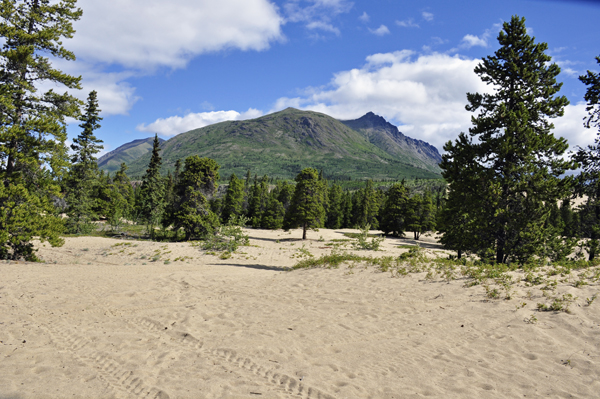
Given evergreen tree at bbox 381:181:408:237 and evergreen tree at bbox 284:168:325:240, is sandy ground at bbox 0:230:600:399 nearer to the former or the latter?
evergreen tree at bbox 284:168:325:240

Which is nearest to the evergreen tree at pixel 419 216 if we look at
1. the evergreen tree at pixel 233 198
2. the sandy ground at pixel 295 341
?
the evergreen tree at pixel 233 198

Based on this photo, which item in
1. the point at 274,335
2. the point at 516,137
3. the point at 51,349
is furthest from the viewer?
the point at 516,137

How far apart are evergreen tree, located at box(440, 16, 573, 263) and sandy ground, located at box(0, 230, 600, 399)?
5.28 meters

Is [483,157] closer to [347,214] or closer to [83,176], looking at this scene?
[83,176]

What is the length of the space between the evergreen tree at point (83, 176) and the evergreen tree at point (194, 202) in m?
12.6

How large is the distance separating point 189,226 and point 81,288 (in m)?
19.4

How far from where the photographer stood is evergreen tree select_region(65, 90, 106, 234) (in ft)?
112

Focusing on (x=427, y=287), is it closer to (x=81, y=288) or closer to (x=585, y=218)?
(x=81, y=288)

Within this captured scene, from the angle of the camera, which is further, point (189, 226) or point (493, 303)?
point (189, 226)

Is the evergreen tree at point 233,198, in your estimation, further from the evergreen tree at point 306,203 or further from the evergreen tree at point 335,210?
the evergreen tree at point 335,210

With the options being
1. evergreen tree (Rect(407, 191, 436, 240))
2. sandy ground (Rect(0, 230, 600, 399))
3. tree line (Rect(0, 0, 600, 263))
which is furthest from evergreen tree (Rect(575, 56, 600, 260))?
evergreen tree (Rect(407, 191, 436, 240))

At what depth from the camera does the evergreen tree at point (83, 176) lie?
34.2 metres

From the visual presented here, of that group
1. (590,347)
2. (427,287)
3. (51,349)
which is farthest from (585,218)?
(51,349)

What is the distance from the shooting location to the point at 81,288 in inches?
403
